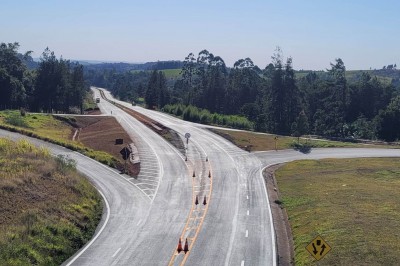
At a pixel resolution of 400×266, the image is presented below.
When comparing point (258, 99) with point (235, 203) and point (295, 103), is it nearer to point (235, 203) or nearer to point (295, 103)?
point (295, 103)

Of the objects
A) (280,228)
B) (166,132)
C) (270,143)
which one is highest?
(166,132)

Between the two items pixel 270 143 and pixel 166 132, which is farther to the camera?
pixel 166 132

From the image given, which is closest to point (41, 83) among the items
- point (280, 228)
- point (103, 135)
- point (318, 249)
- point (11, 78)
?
point (11, 78)

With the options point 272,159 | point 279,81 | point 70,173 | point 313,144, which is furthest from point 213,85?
point 70,173

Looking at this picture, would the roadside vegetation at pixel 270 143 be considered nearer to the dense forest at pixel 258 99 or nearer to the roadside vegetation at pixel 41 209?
the dense forest at pixel 258 99

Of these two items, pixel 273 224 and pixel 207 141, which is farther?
pixel 207 141

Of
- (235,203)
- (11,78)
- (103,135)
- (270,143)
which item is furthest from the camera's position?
(11,78)

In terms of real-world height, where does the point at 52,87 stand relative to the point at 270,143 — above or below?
above

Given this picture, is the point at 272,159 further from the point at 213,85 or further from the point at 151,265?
the point at 213,85
